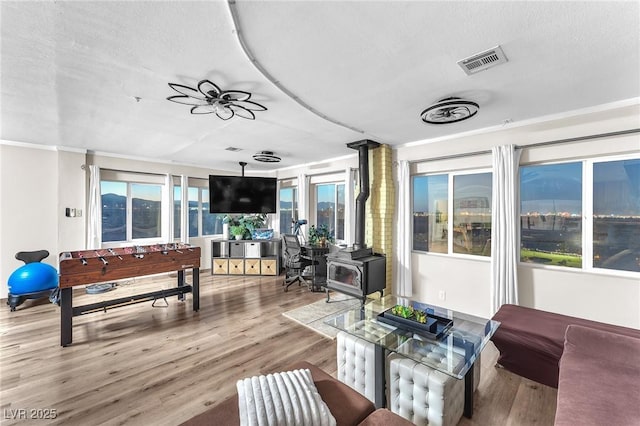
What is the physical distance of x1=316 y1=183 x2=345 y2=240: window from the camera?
5.66 metres

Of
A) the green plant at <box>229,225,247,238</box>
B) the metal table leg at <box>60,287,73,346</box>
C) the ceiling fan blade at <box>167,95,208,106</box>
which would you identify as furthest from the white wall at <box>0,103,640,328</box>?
the ceiling fan blade at <box>167,95,208,106</box>

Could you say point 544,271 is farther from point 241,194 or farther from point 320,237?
point 241,194

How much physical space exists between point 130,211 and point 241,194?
7.45ft

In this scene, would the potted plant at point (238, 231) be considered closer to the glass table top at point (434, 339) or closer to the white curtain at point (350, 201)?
the white curtain at point (350, 201)

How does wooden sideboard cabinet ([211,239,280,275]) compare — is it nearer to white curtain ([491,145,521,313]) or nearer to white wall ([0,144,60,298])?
white wall ([0,144,60,298])

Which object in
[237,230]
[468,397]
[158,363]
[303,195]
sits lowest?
[158,363]

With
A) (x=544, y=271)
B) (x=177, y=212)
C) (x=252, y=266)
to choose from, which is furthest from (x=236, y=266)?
(x=544, y=271)

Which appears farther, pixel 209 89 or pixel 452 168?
pixel 452 168

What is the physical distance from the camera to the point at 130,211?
5477 millimetres

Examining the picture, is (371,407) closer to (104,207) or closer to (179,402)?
(179,402)

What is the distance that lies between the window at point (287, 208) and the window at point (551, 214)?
180 inches

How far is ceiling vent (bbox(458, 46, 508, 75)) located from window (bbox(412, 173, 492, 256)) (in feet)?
6.75

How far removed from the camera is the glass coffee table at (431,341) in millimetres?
1750

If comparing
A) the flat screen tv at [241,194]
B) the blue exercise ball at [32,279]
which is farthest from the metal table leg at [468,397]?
the blue exercise ball at [32,279]
